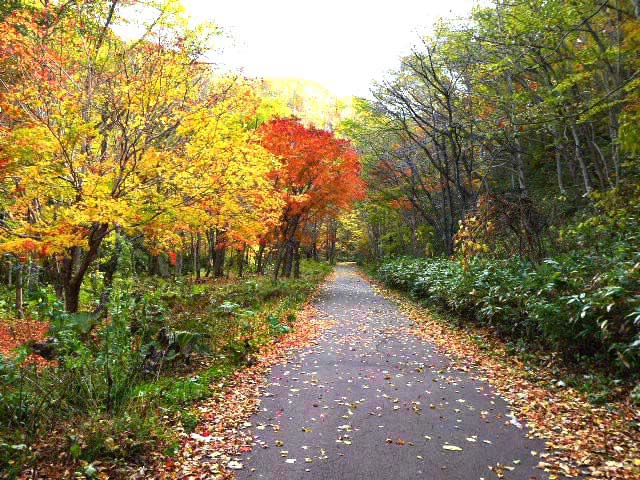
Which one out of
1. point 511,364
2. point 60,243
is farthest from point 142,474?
point 511,364

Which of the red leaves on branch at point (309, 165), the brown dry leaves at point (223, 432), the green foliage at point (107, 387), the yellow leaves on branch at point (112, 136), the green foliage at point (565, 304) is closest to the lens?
the green foliage at point (107, 387)

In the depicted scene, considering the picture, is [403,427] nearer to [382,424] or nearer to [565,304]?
[382,424]

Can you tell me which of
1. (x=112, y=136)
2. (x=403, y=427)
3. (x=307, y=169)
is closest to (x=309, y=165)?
(x=307, y=169)

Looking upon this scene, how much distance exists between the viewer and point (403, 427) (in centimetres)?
483

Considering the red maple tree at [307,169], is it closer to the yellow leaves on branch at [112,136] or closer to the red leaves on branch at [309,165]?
the red leaves on branch at [309,165]

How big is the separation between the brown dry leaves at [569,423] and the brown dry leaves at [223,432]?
9.20ft

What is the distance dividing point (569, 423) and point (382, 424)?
193cm

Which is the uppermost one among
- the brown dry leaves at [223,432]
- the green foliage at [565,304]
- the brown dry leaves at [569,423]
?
the green foliage at [565,304]

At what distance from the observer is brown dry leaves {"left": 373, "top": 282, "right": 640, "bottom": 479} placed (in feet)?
12.5

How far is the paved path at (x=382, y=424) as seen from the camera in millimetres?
3932

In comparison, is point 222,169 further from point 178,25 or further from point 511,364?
point 511,364

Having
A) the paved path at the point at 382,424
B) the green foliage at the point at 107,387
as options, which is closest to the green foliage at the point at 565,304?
the paved path at the point at 382,424

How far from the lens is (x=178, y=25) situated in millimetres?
8297

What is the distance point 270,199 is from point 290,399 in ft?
21.2
